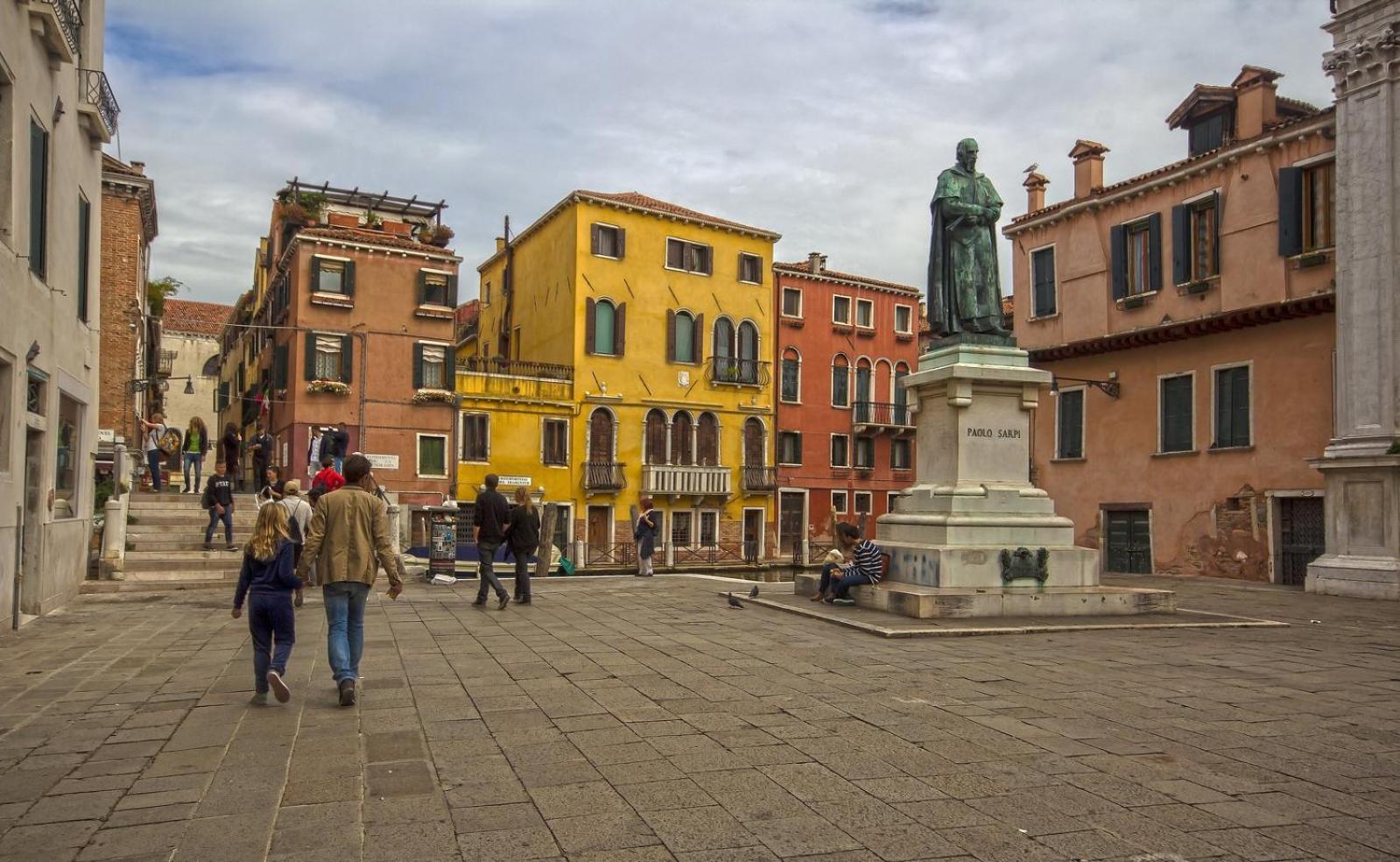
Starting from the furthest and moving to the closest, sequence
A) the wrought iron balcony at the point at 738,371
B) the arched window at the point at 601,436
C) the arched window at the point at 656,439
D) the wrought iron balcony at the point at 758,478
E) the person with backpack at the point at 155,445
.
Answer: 1. the wrought iron balcony at the point at 758,478
2. the wrought iron balcony at the point at 738,371
3. the arched window at the point at 656,439
4. the arched window at the point at 601,436
5. the person with backpack at the point at 155,445

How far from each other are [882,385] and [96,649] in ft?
130

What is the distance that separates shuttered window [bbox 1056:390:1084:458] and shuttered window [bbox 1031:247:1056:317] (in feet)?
7.41

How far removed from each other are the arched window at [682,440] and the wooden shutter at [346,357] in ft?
41.5

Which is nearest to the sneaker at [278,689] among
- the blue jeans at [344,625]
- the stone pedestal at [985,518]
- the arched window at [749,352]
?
the blue jeans at [344,625]

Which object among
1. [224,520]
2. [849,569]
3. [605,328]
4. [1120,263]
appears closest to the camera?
[849,569]

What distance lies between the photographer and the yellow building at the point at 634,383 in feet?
124

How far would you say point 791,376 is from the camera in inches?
1746

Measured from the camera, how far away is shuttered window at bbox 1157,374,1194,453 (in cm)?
2252

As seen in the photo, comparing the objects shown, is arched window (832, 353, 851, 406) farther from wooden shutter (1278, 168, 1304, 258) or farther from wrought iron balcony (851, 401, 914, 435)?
wooden shutter (1278, 168, 1304, 258)

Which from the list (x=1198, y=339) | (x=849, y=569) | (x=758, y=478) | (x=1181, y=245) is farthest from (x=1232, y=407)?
(x=758, y=478)

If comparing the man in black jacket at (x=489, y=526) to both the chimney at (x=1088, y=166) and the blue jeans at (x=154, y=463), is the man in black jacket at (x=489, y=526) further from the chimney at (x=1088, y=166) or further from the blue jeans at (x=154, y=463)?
the chimney at (x=1088, y=166)

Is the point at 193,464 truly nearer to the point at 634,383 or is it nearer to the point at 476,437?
the point at 476,437

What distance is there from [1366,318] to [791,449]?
1096 inches

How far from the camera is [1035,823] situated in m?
4.38
